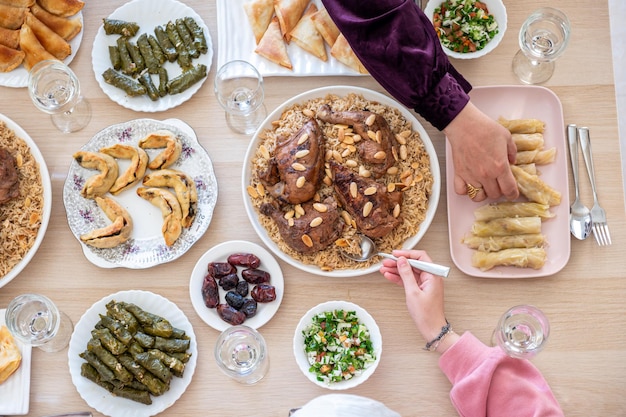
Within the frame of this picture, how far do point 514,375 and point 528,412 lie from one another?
0.43ft

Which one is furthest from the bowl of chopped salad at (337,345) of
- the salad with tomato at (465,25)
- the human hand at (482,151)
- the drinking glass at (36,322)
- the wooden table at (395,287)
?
the salad with tomato at (465,25)

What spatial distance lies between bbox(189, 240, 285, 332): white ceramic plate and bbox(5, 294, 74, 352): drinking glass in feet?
1.74

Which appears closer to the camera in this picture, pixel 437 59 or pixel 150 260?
pixel 437 59

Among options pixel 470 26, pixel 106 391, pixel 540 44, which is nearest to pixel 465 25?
pixel 470 26

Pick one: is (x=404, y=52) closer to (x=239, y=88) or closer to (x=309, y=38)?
(x=309, y=38)

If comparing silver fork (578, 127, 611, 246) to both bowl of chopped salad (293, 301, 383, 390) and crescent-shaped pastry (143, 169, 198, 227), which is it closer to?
bowl of chopped salad (293, 301, 383, 390)

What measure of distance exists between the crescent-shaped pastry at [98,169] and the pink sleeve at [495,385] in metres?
1.49

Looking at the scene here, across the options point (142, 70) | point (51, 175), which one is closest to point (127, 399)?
point (51, 175)

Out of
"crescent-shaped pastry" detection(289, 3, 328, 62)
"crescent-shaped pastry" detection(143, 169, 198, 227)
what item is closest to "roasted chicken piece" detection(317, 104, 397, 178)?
"crescent-shaped pastry" detection(289, 3, 328, 62)

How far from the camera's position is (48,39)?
105 inches

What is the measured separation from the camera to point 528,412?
220cm

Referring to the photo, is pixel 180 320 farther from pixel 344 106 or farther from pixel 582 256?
pixel 582 256

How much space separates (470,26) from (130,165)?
4.87 ft

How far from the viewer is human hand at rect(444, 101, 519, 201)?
2295mm
